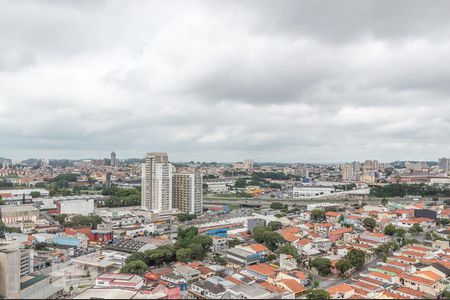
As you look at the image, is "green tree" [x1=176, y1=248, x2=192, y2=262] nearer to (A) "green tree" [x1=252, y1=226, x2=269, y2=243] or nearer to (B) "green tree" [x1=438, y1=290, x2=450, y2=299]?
(A) "green tree" [x1=252, y1=226, x2=269, y2=243]

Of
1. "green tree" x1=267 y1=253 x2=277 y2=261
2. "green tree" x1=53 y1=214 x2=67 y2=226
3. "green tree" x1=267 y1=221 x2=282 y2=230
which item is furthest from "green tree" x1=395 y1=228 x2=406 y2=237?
"green tree" x1=53 y1=214 x2=67 y2=226

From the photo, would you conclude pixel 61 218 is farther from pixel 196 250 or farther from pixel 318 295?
pixel 318 295

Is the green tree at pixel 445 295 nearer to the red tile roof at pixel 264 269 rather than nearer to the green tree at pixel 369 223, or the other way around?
the red tile roof at pixel 264 269

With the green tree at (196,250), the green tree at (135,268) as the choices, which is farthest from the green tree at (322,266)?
the green tree at (135,268)

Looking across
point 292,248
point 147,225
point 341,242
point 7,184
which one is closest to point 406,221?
point 341,242

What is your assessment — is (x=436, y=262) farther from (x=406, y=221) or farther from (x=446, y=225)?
(x=446, y=225)

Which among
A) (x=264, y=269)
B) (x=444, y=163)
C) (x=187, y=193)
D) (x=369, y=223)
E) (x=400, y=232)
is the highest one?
(x=444, y=163)

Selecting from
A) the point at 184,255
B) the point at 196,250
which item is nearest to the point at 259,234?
the point at 196,250
